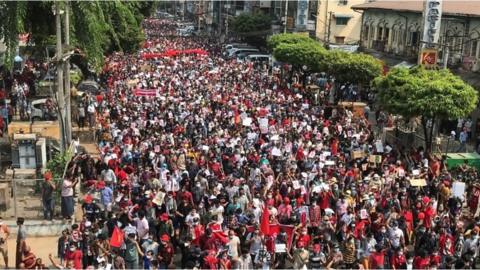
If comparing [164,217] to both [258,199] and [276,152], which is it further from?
[276,152]

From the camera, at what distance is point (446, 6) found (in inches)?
1372

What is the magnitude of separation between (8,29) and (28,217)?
5.51 meters

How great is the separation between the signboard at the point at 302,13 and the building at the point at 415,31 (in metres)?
7.77

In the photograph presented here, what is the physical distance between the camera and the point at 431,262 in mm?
11430

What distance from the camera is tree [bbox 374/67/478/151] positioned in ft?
68.0

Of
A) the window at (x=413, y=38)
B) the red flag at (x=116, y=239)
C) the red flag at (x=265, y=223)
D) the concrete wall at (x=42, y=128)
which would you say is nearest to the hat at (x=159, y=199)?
the red flag at (x=116, y=239)

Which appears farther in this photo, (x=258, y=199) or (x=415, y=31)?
(x=415, y=31)

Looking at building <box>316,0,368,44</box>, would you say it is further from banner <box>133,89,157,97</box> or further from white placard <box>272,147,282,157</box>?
white placard <box>272,147,282,157</box>

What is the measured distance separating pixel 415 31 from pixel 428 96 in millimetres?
17216

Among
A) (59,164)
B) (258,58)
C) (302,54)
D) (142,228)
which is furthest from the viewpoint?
(258,58)


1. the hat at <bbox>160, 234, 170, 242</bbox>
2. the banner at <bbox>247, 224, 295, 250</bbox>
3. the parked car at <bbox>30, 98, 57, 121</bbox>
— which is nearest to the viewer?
the hat at <bbox>160, 234, 170, 242</bbox>

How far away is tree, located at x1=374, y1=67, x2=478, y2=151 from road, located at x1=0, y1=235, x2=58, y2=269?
12870mm

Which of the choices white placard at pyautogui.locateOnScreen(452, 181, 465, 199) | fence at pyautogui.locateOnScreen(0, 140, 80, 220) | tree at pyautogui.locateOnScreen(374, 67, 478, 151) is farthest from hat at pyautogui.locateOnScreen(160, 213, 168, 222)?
tree at pyautogui.locateOnScreen(374, 67, 478, 151)

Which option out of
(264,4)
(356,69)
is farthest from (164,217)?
(264,4)
